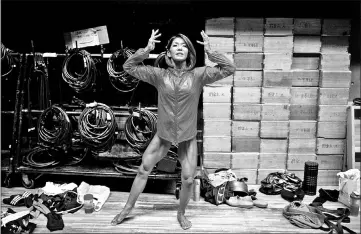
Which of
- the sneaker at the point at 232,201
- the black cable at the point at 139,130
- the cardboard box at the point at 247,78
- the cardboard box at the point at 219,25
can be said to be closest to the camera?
the sneaker at the point at 232,201

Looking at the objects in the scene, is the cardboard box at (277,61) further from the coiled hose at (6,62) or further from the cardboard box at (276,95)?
the coiled hose at (6,62)

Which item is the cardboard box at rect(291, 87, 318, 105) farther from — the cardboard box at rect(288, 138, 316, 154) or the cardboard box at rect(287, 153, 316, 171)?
the cardboard box at rect(287, 153, 316, 171)

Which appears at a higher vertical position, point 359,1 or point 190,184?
point 359,1

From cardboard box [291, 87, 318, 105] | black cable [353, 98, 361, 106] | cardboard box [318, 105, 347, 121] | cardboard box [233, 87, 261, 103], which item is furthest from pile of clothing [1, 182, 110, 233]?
black cable [353, 98, 361, 106]

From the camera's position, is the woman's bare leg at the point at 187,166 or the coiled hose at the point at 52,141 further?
the coiled hose at the point at 52,141

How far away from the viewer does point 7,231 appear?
10.3ft

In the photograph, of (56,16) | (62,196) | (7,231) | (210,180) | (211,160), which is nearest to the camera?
(7,231)

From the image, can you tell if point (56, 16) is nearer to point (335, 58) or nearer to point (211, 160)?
point (211, 160)

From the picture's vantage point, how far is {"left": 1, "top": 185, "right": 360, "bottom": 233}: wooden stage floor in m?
3.33

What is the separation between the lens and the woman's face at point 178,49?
10.6 ft

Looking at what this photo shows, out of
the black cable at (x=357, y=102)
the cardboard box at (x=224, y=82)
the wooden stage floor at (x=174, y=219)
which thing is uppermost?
the cardboard box at (x=224, y=82)

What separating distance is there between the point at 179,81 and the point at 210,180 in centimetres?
152

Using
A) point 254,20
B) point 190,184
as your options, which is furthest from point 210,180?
point 254,20

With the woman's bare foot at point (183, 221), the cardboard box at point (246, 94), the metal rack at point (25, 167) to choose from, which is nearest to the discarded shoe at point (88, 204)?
the metal rack at point (25, 167)
